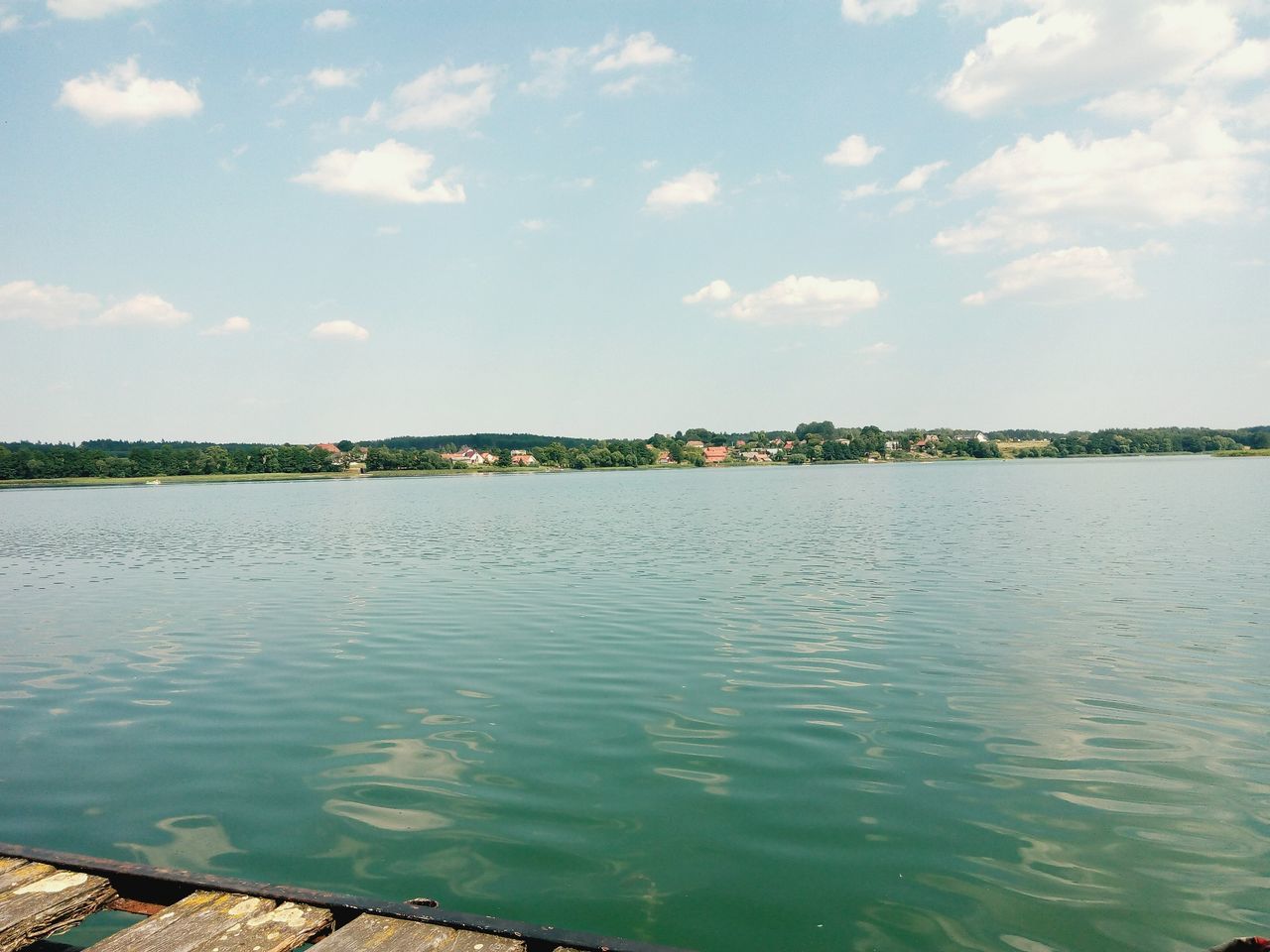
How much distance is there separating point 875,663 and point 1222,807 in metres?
7.77

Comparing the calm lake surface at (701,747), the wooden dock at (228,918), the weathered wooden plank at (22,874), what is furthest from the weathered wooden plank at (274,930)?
the weathered wooden plank at (22,874)

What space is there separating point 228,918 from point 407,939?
4.88 ft

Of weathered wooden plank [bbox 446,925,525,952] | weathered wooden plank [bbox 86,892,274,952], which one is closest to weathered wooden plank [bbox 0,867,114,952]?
weathered wooden plank [bbox 86,892,274,952]

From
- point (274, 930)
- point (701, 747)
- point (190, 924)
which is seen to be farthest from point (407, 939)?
point (701, 747)

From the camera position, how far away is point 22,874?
6918 millimetres

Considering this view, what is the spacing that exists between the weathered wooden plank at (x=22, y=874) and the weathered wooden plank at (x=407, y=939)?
122 inches

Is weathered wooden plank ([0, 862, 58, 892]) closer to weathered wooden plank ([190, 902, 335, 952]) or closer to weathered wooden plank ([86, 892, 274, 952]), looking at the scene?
weathered wooden plank ([86, 892, 274, 952])

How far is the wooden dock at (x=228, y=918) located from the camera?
5.65m

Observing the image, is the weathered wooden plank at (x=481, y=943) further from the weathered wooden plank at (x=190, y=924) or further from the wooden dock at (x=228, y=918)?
the weathered wooden plank at (x=190, y=924)

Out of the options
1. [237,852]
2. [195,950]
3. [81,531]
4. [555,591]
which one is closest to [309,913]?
[195,950]

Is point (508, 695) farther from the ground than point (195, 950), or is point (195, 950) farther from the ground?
point (195, 950)

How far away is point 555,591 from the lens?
93.8ft

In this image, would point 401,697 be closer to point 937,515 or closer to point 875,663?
point 875,663

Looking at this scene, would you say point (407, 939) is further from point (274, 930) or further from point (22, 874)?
point (22, 874)
